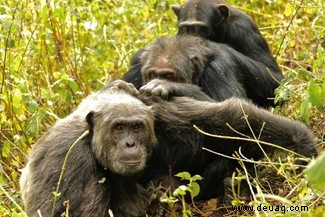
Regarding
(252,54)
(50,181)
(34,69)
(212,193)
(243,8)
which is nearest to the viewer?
(50,181)

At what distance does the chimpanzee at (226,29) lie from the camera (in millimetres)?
9703

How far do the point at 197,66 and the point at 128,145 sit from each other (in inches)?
82.0

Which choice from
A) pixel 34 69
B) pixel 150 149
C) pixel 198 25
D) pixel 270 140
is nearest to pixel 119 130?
pixel 150 149

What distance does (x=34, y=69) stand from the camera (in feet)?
34.3

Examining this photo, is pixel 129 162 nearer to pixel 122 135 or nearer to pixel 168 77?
pixel 122 135

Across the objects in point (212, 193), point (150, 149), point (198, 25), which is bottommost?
point (212, 193)

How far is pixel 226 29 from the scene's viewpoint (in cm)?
988

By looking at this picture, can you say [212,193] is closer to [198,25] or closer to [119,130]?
[119,130]

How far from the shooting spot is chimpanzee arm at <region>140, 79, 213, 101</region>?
24.8 ft

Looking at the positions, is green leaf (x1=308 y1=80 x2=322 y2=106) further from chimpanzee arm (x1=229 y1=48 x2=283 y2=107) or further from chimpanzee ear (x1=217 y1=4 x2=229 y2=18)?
chimpanzee ear (x1=217 y1=4 x2=229 y2=18)

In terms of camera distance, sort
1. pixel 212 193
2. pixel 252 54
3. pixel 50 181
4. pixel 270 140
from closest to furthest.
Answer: pixel 50 181 < pixel 270 140 < pixel 212 193 < pixel 252 54

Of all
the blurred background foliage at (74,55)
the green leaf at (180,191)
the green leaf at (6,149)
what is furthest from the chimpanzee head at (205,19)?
the green leaf at (180,191)

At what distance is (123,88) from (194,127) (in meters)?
0.94

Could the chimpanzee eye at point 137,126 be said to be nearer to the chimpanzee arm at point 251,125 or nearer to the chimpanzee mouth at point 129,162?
the chimpanzee mouth at point 129,162
